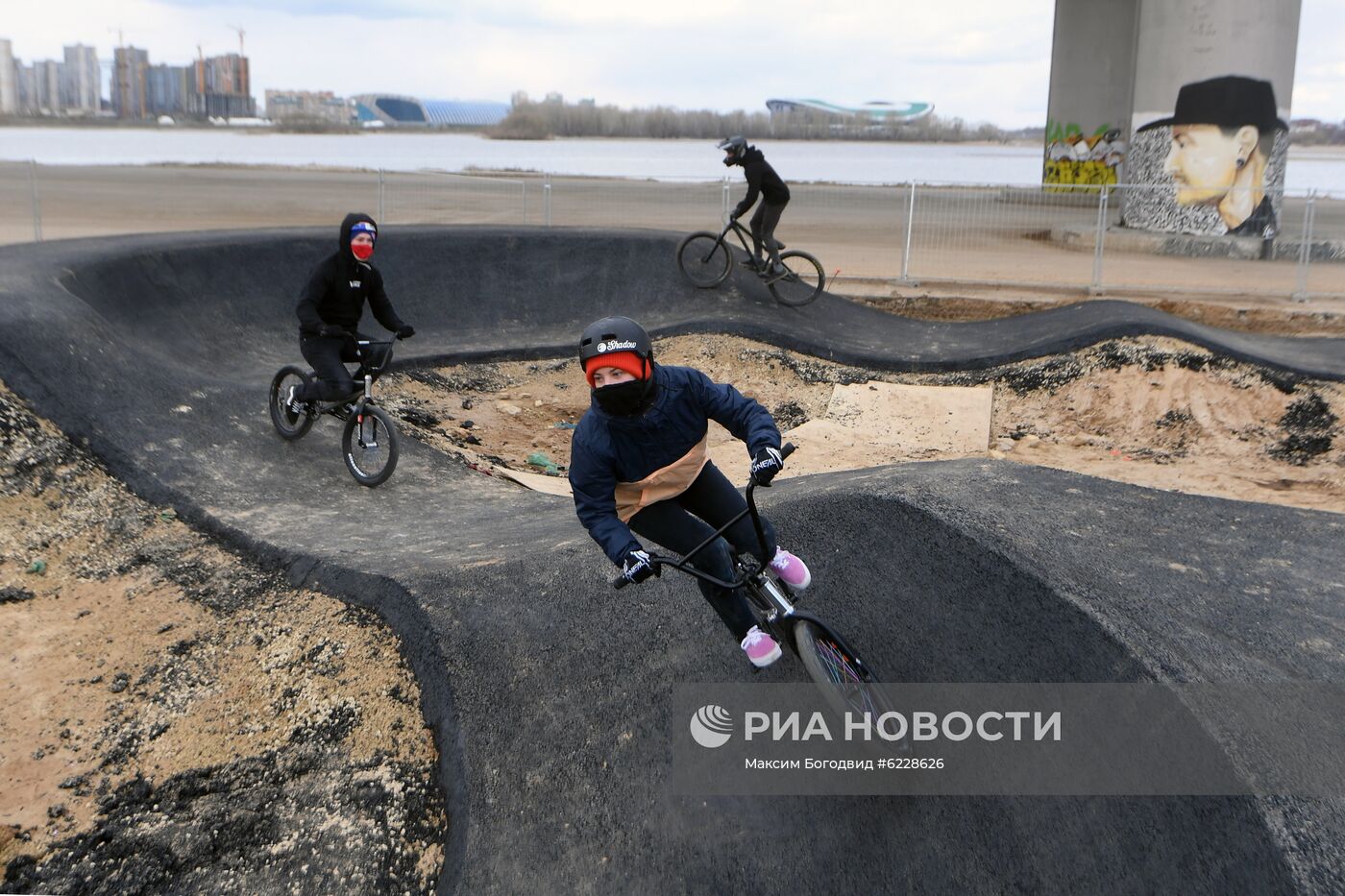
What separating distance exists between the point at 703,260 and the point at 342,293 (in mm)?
8839

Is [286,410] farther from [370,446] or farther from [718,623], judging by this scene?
[718,623]

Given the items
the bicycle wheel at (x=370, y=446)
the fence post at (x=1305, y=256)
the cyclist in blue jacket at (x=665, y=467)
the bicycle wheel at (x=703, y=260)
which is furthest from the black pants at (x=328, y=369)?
the fence post at (x=1305, y=256)

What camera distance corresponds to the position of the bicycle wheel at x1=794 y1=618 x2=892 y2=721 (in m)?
4.44

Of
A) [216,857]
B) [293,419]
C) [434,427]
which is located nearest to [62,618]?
[216,857]

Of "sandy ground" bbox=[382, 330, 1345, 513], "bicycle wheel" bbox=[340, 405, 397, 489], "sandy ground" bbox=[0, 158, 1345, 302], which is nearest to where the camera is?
"bicycle wheel" bbox=[340, 405, 397, 489]

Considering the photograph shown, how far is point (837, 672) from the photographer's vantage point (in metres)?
4.55

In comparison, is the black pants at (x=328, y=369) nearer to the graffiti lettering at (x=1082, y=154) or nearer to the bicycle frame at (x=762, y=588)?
the bicycle frame at (x=762, y=588)

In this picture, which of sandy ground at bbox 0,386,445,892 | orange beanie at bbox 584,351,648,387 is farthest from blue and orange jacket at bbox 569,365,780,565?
sandy ground at bbox 0,386,445,892

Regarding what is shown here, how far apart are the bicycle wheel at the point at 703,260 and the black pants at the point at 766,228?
2.20ft

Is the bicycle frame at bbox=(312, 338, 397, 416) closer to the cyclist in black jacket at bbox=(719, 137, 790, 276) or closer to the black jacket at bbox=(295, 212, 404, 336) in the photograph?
the black jacket at bbox=(295, 212, 404, 336)

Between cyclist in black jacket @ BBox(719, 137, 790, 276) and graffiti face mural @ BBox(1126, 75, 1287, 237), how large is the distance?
1312cm

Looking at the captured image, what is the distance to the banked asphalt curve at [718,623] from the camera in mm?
4156

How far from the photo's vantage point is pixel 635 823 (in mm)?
4578

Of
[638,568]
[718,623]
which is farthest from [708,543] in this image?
[718,623]
